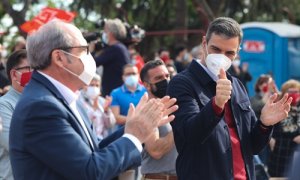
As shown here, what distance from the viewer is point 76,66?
3.76 metres

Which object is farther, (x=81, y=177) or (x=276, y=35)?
(x=276, y=35)

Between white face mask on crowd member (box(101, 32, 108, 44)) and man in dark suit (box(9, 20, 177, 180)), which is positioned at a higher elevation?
man in dark suit (box(9, 20, 177, 180))

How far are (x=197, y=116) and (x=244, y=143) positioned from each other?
1.51ft

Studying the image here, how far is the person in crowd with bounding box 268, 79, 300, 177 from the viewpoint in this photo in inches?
360

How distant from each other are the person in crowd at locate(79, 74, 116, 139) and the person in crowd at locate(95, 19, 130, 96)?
1.14ft

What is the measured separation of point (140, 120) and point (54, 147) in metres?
0.42

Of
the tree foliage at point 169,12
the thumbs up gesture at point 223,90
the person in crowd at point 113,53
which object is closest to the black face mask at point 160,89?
the thumbs up gesture at point 223,90

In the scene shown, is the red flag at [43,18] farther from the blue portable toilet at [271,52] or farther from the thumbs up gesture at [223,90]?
the blue portable toilet at [271,52]

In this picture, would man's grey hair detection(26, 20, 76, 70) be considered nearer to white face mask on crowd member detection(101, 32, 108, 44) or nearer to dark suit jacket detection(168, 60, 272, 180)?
dark suit jacket detection(168, 60, 272, 180)

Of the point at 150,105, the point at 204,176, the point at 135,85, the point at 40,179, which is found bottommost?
the point at 135,85

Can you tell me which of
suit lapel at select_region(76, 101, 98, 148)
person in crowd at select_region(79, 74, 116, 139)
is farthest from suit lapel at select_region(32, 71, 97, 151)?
person in crowd at select_region(79, 74, 116, 139)

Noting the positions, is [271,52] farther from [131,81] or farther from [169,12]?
[131,81]

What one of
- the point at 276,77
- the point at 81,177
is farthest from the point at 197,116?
the point at 276,77

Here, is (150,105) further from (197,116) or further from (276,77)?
(276,77)
